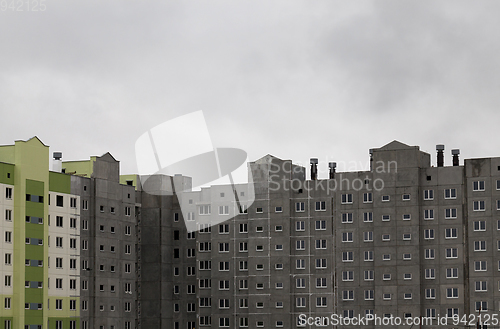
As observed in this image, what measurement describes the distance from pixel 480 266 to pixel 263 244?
1127 inches

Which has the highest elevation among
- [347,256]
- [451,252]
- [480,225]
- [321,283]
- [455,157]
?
[455,157]

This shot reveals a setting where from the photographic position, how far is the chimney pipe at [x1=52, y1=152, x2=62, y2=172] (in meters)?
134

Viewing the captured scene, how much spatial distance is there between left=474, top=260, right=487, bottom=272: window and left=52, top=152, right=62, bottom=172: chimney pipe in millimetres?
54951

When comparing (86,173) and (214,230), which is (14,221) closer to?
(86,173)

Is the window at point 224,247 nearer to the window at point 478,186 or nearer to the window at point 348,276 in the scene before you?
the window at point 348,276

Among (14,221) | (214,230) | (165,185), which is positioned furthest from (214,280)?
(14,221)

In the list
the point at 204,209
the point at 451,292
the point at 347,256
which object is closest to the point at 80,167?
the point at 204,209

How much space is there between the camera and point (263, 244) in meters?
137

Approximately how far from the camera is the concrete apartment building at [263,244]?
124m

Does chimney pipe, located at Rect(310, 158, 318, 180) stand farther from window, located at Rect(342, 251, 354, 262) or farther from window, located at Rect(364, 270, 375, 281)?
window, located at Rect(364, 270, 375, 281)

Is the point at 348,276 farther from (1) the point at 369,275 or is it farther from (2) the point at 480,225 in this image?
(2) the point at 480,225

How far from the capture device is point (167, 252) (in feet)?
479

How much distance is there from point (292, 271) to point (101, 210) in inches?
1042

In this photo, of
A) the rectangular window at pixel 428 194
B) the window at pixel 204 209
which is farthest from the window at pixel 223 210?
the rectangular window at pixel 428 194
